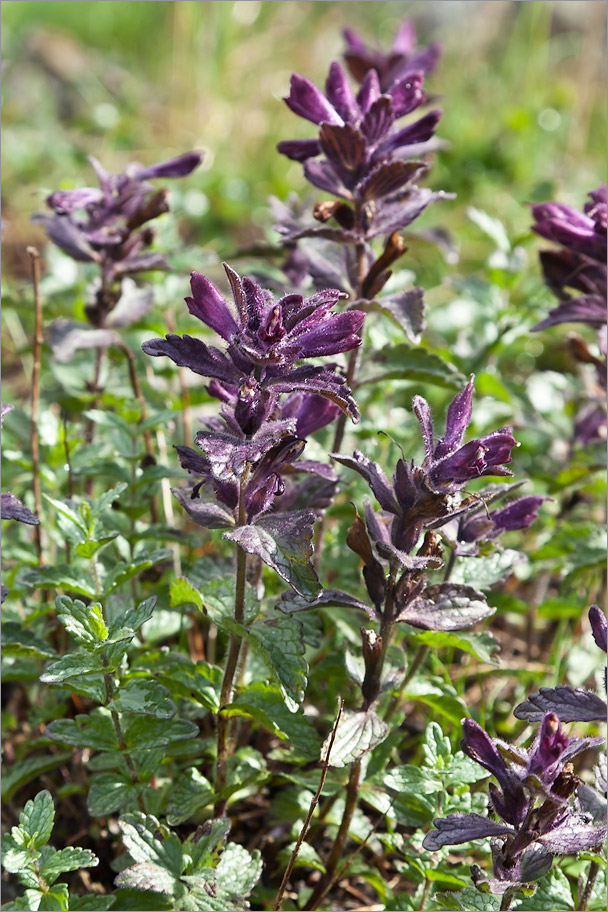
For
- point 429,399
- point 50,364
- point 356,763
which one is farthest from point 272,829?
point 429,399

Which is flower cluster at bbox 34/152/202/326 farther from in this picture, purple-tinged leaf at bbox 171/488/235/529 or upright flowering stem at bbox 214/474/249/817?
upright flowering stem at bbox 214/474/249/817

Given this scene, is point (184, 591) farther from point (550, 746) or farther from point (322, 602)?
point (550, 746)

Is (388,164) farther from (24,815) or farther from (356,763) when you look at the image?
(24,815)

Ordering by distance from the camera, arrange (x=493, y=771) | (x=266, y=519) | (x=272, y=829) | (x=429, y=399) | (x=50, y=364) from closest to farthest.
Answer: (x=493, y=771), (x=266, y=519), (x=272, y=829), (x=50, y=364), (x=429, y=399)

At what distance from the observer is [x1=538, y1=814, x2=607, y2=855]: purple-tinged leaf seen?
62.9 inches

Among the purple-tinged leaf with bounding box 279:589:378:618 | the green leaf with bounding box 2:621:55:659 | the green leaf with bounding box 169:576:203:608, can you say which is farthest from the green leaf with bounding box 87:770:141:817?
the purple-tinged leaf with bounding box 279:589:378:618

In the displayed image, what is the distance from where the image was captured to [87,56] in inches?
297

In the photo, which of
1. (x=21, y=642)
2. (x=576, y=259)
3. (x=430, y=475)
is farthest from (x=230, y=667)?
(x=576, y=259)

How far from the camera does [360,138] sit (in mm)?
2107

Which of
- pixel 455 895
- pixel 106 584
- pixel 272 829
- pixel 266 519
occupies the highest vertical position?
pixel 266 519

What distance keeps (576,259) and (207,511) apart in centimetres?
124

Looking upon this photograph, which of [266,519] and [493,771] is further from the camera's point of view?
[266,519]

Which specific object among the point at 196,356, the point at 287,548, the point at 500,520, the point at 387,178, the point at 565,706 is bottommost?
the point at 565,706

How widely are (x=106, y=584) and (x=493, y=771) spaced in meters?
0.93
